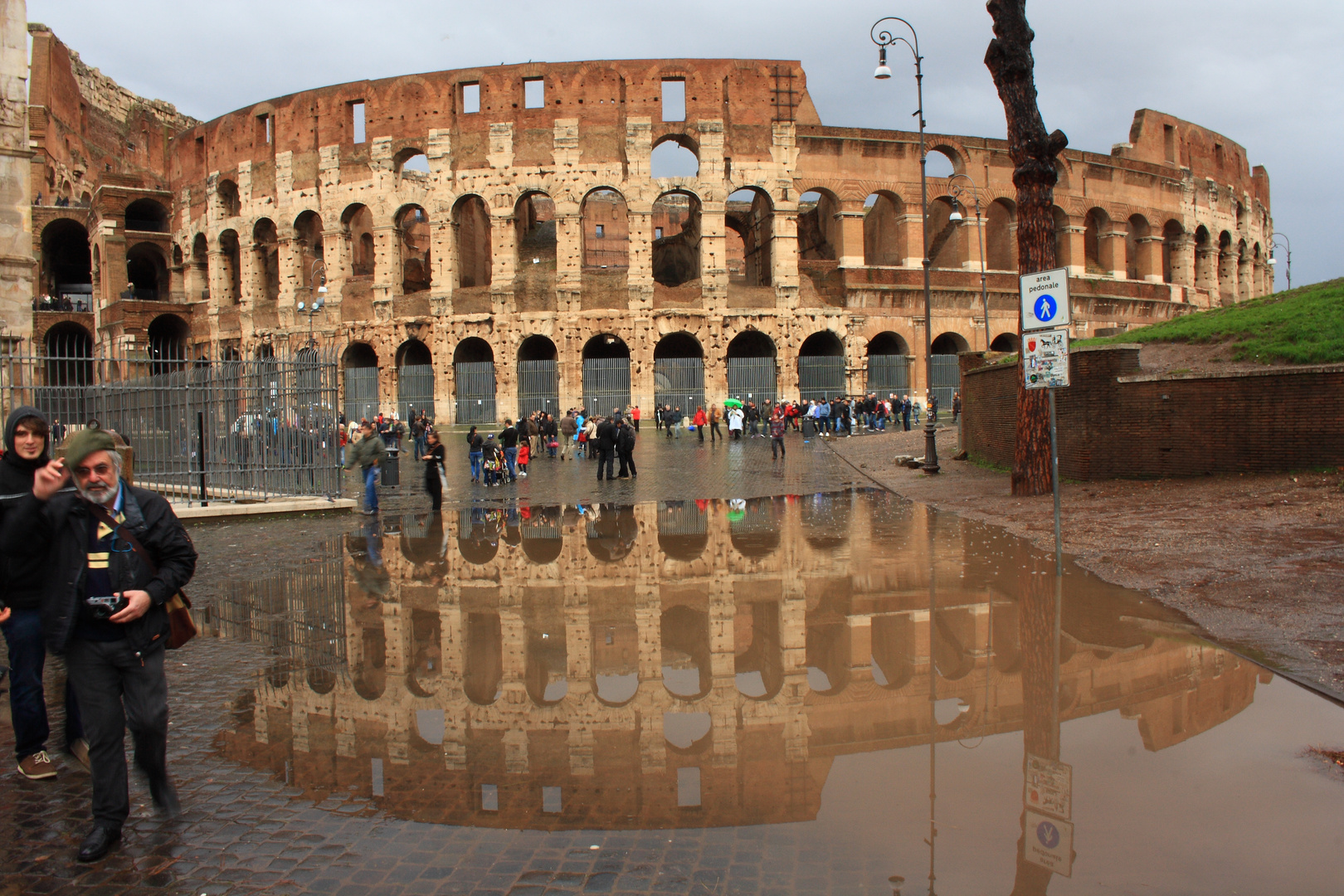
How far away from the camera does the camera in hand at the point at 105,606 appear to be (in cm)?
350

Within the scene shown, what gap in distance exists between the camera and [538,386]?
3506 centimetres

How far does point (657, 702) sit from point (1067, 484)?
417 inches

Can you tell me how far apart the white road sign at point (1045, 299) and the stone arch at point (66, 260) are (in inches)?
1924

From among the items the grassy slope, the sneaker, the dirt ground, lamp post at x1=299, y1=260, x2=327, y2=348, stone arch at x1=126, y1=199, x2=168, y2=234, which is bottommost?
the sneaker

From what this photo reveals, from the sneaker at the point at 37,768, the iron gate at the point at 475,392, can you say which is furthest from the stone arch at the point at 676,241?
the sneaker at the point at 37,768

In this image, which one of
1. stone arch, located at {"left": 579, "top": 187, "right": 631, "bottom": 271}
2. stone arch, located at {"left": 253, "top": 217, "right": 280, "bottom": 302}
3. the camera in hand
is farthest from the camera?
stone arch, located at {"left": 579, "top": 187, "right": 631, "bottom": 271}

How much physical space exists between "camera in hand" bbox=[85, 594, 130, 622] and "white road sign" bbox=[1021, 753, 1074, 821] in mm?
3717

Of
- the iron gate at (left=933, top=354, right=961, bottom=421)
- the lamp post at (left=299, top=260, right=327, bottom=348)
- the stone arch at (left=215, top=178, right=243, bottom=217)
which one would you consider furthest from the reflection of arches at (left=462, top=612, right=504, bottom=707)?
the stone arch at (left=215, top=178, right=243, bottom=217)

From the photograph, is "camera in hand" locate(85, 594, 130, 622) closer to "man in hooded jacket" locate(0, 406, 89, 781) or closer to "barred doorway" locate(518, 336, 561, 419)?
"man in hooded jacket" locate(0, 406, 89, 781)

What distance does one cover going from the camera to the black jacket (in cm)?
353

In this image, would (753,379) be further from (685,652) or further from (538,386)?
(685,652)

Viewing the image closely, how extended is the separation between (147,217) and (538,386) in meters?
27.3

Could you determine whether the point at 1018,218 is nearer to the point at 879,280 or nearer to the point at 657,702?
the point at 657,702

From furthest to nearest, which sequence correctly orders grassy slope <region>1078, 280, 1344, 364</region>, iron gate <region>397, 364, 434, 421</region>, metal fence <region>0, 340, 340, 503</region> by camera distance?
iron gate <region>397, 364, 434, 421</region>
metal fence <region>0, 340, 340, 503</region>
grassy slope <region>1078, 280, 1344, 364</region>
